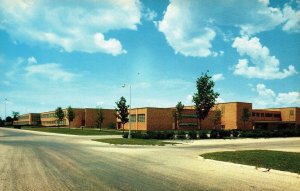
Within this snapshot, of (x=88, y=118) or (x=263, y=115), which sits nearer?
(x=263, y=115)

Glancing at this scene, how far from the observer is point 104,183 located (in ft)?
35.3

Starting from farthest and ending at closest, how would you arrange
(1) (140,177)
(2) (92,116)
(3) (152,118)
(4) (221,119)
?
(2) (92,116) → (4) (221,119) → (3) (152,118) → (1) (140,177)

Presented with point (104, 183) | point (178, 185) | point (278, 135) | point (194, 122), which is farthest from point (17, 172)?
point (194, 122)

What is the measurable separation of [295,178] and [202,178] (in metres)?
3.42

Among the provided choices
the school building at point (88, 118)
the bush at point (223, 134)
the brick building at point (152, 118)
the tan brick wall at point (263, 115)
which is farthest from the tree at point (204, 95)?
the school building at point (88, 118)

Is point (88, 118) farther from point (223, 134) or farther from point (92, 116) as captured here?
point (223, 134)

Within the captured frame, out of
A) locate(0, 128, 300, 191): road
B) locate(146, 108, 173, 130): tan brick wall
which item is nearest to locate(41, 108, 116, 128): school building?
locate(146, 108, 173, 130): tan brick wall

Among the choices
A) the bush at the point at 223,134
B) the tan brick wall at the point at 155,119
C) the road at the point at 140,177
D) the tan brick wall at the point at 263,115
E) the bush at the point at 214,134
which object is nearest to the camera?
the road at the point at 140,177

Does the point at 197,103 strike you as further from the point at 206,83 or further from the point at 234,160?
the point at 234,160

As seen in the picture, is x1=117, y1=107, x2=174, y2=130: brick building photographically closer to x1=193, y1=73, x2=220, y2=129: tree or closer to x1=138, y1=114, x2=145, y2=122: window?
x1=138, y1=114, x2=145, y2=122: window

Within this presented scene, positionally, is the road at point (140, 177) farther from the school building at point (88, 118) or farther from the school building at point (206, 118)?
the school building at point (88, 118)

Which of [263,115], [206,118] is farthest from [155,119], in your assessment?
[263,115]

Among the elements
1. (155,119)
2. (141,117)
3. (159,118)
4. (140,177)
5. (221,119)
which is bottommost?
(140,177)

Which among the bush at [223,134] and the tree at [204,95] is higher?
the tree at [204,95]
